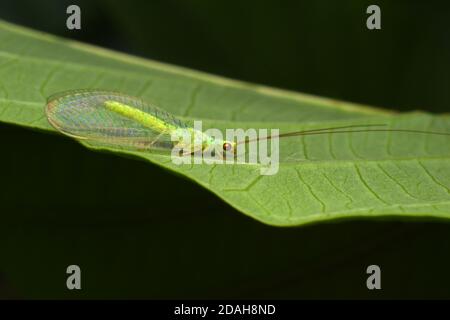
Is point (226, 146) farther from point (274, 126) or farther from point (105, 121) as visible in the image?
point (105, 121)

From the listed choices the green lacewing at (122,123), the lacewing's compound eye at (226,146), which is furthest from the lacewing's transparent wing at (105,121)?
the lacewing's compound eye at (226,146)

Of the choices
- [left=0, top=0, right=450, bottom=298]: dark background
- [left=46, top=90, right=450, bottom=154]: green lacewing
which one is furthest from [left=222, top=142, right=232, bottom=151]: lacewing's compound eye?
[left=0, top=0, right=450, bottom=298]: dark background

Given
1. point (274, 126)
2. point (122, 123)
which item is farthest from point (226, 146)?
point (122, 123)

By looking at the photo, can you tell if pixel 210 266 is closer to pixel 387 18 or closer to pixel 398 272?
pixel 398 272

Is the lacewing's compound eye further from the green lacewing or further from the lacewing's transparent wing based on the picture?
the lacewing's transparent wing

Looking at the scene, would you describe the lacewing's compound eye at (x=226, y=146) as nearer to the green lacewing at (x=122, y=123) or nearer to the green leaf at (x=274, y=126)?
the green lacewing at (x=122, y=123)

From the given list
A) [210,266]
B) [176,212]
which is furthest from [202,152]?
[210,266]
